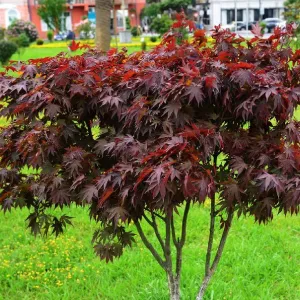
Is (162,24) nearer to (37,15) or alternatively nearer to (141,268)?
(37,15)

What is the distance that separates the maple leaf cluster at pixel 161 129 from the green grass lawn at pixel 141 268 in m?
1.27

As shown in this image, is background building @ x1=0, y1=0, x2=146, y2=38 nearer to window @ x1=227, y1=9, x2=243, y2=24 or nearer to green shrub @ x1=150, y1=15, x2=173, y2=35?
window @ x1=227, y1=9, x2=243, y2=24

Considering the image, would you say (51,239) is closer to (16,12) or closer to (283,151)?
(283,151)

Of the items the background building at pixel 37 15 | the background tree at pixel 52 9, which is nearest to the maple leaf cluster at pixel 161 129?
the background tree at pixel 52 9

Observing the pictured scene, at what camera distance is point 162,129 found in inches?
87.9

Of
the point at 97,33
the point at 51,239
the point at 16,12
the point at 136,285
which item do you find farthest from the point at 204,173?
the point at 16,12

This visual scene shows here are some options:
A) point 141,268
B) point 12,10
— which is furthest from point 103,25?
point 12,10

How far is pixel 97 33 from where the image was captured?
7.68 m

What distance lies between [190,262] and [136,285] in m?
0.51

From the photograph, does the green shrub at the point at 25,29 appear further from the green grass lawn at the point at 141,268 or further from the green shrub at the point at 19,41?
the green grass lawn at the point at 141,268

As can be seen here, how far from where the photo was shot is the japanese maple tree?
213cm

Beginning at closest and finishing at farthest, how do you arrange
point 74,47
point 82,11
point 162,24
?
point 74,47 → point 162,24 → point 82,11

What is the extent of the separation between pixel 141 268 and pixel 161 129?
2.00 meters

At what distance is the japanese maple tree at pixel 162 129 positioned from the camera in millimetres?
2129
